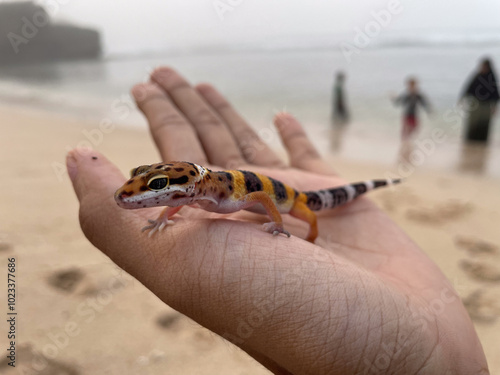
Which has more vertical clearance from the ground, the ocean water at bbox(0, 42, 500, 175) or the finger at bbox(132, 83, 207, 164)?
the finger at bbox(132, 83, 207, 164)

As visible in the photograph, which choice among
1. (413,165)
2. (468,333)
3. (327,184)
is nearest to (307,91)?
(413,165)

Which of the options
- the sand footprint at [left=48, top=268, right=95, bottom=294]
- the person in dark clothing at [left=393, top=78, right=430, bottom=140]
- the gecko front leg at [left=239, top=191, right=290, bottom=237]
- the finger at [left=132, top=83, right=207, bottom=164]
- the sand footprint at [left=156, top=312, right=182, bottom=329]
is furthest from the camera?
→ the person in dark clothing at [left=393, top=78, right=430, bottom=140]

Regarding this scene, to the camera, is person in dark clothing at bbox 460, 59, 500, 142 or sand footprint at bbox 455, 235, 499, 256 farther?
person in dark clothing at bbox 460, 59, 500, 142

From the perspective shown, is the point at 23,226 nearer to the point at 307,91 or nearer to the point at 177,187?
the point at 177,187

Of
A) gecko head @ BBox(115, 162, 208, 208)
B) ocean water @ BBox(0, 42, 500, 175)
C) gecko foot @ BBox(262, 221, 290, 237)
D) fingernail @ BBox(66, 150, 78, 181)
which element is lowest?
ocean water @ BBox(0, 42, 500, 175)

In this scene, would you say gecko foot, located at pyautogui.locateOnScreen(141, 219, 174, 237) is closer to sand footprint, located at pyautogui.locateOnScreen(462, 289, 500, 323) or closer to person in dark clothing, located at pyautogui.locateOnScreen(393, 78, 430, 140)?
sand footprint, located at pyautogui.locateOnScreen(462, 289, 500, 323)

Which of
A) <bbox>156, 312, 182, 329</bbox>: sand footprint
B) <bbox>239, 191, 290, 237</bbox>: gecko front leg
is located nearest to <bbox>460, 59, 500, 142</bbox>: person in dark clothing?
<bbox>239, 191, 290, 237</bbox>: gecko front leg

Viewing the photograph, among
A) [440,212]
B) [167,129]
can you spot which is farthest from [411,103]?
[167,129]
